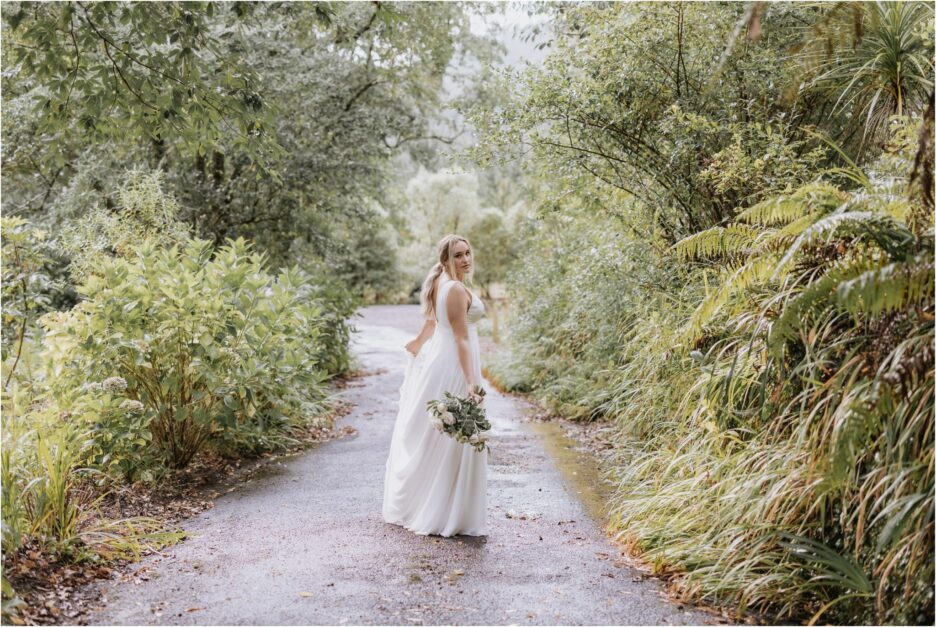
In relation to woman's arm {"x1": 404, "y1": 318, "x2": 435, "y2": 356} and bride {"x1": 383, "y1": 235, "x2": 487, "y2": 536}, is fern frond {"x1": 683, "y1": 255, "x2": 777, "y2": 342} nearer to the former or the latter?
bride {"x1": 383, "y1": 235, "x2": 487, "y2": 536}

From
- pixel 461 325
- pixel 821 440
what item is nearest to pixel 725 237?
pixel 821 440

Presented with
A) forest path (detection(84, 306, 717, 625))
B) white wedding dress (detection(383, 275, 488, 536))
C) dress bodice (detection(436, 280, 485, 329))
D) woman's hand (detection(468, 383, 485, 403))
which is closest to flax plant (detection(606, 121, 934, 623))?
forest path (detection(84, 306, 717, 625))

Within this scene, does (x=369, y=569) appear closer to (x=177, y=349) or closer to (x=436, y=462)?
(x=436, y=462)

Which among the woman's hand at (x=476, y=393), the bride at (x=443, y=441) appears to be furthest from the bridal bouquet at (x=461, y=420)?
the bride at (x=443, y=441)

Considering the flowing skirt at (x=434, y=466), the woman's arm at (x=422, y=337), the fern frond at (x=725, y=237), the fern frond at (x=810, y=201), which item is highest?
the fern frond at (x=810, y=201)

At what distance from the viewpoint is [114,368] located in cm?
668

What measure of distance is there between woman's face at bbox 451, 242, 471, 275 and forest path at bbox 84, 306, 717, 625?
197 centimetres

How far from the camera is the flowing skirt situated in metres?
5.61

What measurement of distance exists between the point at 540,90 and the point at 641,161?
53.4 inches

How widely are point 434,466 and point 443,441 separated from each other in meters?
0.20

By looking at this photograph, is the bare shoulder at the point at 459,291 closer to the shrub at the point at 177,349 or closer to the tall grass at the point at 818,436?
the tall grass at the point at 818,436

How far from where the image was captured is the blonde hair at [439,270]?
19.4 feet

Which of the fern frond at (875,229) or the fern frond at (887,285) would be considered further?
the fern frond at (875,229)

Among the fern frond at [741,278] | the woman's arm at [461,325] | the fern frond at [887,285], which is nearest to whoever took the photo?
the fern frond at [887,285]
